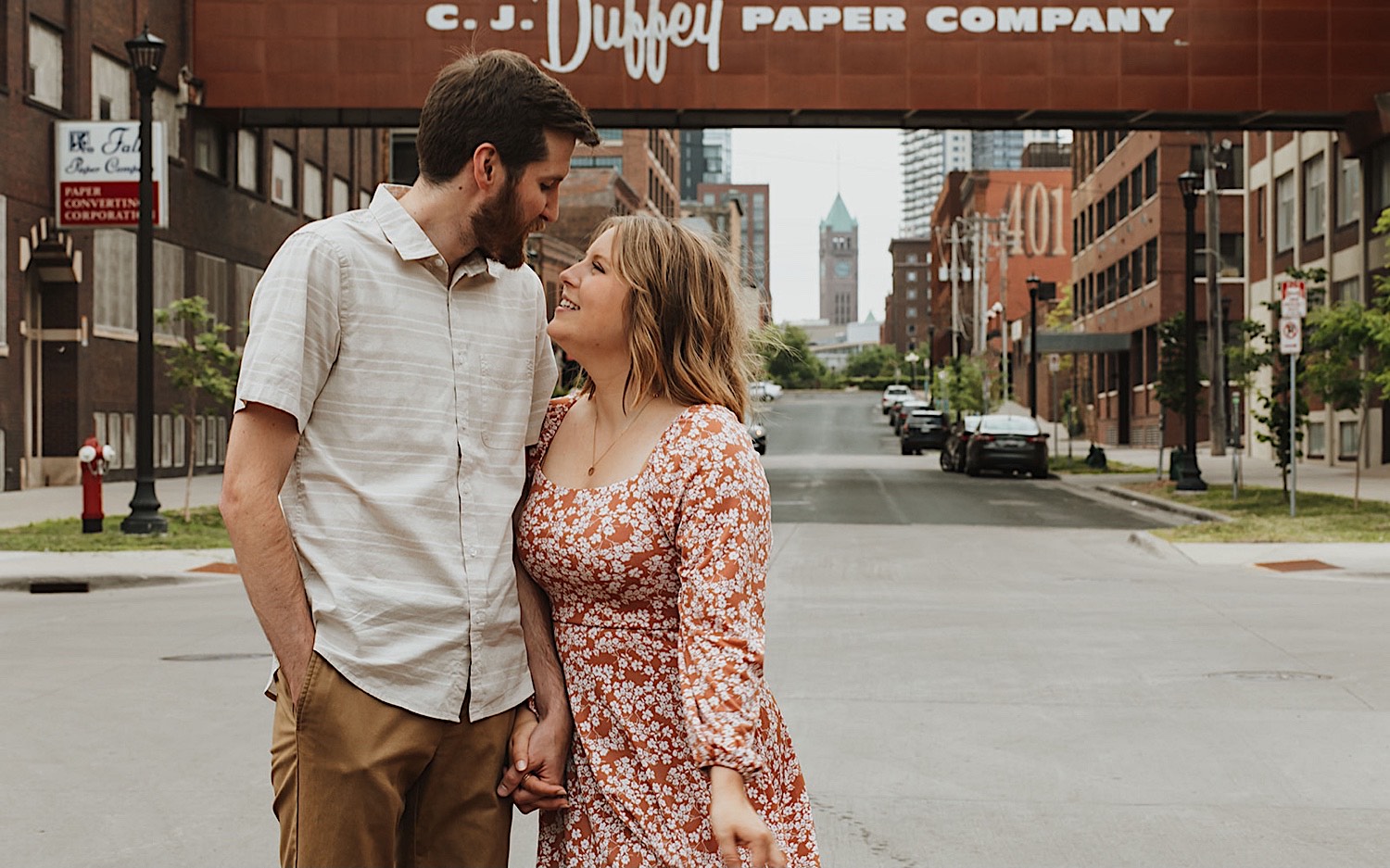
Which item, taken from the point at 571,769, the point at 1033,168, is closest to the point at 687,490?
the point at 571,769

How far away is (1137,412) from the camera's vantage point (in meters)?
66.5

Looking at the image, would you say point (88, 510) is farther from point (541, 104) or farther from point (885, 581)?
point (541, 104)

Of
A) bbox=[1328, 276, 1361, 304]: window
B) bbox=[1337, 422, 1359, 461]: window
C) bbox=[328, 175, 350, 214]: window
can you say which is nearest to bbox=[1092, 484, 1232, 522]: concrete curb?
bbox=[1328, 276, 1361, 304]: window

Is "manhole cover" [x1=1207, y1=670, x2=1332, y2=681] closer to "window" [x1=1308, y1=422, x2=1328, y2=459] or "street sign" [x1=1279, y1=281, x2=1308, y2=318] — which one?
"street sign" [x1=1279, y1=281, x2=1308, y2=318]

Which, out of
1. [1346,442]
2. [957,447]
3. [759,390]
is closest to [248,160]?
[957,447]

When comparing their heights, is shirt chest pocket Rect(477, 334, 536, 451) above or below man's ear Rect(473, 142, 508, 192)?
below

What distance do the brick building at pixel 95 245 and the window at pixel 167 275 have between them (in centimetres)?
4

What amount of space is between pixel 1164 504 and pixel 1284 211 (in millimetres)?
20785

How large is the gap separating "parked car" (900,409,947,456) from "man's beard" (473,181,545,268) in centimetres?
5723

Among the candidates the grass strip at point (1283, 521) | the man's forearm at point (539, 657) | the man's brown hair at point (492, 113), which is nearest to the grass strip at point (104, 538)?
the grass strip at point (1283, 521)

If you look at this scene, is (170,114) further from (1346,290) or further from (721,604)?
(721,604)

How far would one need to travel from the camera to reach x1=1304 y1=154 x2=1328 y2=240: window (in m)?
41.9

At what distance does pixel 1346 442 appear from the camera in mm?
41094

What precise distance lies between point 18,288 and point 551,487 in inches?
1138
